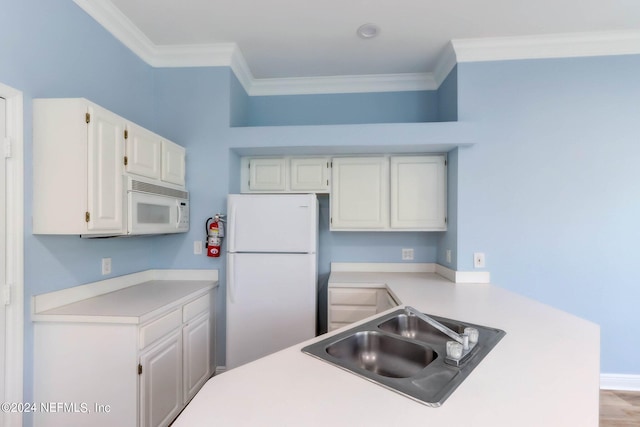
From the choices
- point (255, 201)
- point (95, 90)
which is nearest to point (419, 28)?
point (255, 201)

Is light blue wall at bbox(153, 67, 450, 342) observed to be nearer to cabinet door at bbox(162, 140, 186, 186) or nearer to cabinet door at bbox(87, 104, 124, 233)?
cabinet door at bbox(162, 140, 186, 186)

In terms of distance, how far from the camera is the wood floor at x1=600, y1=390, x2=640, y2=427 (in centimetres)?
206

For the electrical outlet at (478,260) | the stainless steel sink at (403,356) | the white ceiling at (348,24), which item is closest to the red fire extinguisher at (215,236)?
the white ceiling at (348,24)

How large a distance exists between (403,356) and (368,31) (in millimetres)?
2243

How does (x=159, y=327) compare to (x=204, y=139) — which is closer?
(x=159, y=327)

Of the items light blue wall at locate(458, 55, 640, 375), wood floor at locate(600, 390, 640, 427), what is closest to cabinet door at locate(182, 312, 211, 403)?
light blue wall at locate(458, 55, 640, 375)

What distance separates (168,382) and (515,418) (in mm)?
1914

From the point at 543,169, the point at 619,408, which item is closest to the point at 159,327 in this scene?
the point at 543,169

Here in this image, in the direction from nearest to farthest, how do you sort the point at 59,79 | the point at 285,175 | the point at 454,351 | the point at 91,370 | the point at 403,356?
the point at 454,351
the point at 403,356
the point at 91,370
the point at 59,79
the point at 285,175

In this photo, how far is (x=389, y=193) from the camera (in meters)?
2.83

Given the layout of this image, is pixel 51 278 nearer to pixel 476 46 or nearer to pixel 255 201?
pixel 255 201

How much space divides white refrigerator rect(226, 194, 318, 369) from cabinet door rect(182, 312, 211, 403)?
179 mm

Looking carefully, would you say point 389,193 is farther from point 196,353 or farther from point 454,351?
point 196,353

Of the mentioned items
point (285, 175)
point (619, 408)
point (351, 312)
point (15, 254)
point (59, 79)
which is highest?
point (59, 79)
